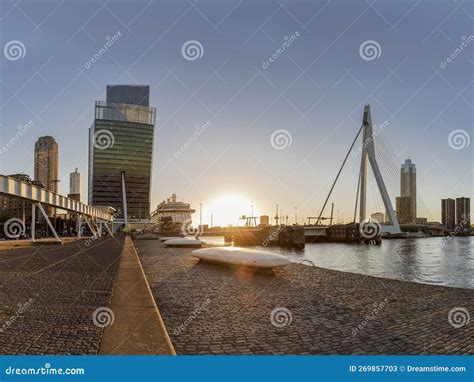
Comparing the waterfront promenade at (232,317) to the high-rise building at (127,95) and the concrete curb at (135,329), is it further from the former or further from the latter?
the high-rise building at (127,95)

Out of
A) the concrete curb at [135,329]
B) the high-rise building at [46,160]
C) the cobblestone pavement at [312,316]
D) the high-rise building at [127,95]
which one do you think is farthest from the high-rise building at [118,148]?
the concrete curb at [135,329]

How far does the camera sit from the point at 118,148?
127625 mm

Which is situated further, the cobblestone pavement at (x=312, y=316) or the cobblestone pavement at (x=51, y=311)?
the cobblestone pavement at (x=312, y=316)

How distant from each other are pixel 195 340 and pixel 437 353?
328cm

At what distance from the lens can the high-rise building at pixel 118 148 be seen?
122m

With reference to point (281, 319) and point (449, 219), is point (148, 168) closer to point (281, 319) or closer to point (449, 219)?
point (449, 219)

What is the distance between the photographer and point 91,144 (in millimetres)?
128375

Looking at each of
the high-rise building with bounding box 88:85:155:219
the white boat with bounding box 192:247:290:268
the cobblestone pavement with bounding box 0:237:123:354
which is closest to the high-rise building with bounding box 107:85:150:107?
the high-rise building with bounding box 88:85:155:219

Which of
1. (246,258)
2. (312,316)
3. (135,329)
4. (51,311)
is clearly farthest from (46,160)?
(312,316)

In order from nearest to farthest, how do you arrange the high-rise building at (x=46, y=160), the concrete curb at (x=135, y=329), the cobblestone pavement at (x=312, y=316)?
the concrete curb at (x=135, y=329) → the cobblestone pavement at (x=312, y=316) → the high-rise building at (x=46, y=160)

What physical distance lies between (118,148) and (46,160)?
32.1 meters

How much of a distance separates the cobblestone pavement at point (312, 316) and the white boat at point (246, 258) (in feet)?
7.39

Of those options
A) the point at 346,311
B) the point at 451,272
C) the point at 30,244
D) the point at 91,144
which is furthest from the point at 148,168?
the point at 346,311

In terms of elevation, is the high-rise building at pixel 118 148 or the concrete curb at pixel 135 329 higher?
the high-rise building at pixel 118 148
